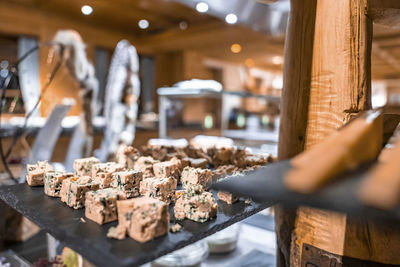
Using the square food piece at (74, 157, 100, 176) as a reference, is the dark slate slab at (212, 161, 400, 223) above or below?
above

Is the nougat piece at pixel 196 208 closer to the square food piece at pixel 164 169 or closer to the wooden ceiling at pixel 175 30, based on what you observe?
the square food piece at pixel 164 169

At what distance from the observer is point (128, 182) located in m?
0.99

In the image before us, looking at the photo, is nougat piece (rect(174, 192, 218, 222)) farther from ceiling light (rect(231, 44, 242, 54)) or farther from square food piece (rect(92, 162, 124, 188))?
ceiling light (rect(231, 44, 242, 54))

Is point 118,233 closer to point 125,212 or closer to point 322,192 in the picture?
point 125,212

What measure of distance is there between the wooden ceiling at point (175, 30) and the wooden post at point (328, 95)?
3.59 meters

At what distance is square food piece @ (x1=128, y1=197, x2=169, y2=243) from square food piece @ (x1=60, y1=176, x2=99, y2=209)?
0.27 m

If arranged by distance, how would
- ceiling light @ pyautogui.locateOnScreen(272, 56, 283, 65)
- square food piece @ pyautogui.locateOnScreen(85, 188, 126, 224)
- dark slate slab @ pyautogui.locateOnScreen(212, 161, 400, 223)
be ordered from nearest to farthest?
dark slate slab @ pyautogui.locateOnScreen(212, 161, 400, 223) < square food piece @ pyautogui.locateOnScreen(85, 188, 126, 224) < ceiling light @ pyautogui.locateOnScreen(272, 56, 283, 65)

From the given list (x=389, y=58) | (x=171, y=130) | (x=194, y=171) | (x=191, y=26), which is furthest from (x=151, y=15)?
(x=194, y=171)

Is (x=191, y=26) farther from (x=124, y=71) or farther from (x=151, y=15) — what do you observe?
(x=124, y=71)

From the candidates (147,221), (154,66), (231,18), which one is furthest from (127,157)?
(154,66)

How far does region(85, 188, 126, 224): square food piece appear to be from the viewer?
0.82m

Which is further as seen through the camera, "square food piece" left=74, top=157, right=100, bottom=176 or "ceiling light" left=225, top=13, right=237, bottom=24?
"ceiling light" left=225, top=13, right=237, bottom=24

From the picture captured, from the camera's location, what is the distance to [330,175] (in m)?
0.44

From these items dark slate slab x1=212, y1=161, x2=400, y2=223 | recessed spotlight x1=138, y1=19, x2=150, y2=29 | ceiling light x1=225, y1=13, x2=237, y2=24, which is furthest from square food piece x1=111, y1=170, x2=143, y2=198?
recessed spotlight x1=138, y1=19, x2=150, y2=29
